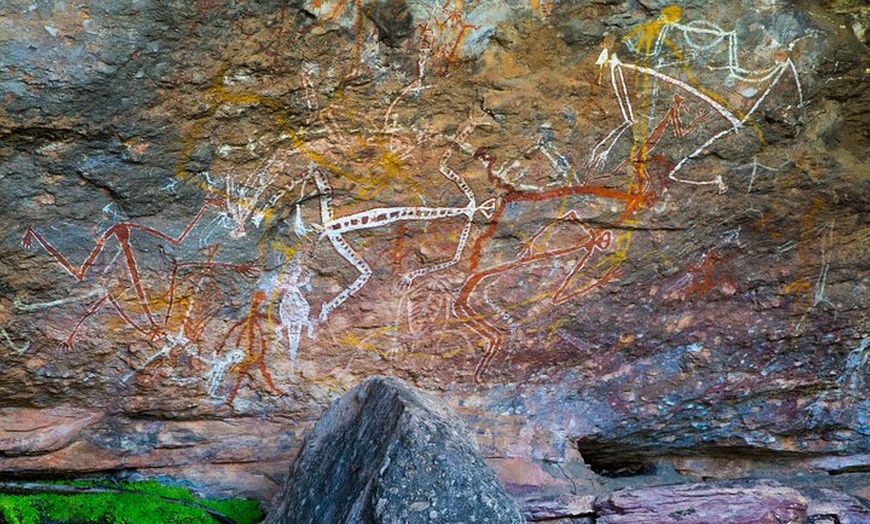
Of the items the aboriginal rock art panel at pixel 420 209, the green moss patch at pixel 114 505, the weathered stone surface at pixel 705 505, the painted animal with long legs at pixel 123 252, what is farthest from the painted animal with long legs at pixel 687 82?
the green moss patch at pixel 114 505

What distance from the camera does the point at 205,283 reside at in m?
3.84

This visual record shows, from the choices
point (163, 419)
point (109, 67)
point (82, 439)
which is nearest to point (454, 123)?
point (109, 67)

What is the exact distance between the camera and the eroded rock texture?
351cm

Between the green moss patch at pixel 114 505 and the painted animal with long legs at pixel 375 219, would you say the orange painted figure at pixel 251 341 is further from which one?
the green moss patch at pixel 114 505

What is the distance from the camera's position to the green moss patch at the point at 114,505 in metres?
3.79

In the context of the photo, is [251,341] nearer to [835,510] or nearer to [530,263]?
[530,263]

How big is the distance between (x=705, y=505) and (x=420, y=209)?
63.1 inches

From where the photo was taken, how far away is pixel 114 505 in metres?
3.88

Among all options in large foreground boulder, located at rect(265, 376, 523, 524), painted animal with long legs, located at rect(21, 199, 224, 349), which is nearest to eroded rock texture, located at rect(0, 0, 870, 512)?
painted animal with long legs, located at rect(21, 199, 224, 349)

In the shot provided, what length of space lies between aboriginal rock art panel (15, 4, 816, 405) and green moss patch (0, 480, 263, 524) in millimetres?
444

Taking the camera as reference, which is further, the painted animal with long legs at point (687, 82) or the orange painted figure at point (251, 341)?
the orange painted figure at point (251, 341)

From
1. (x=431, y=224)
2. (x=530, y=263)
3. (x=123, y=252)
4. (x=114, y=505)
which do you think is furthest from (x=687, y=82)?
(x=114, y=505)

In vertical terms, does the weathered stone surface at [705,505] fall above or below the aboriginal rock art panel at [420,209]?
below

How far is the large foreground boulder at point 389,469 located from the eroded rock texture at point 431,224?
A: 2.05 ft
